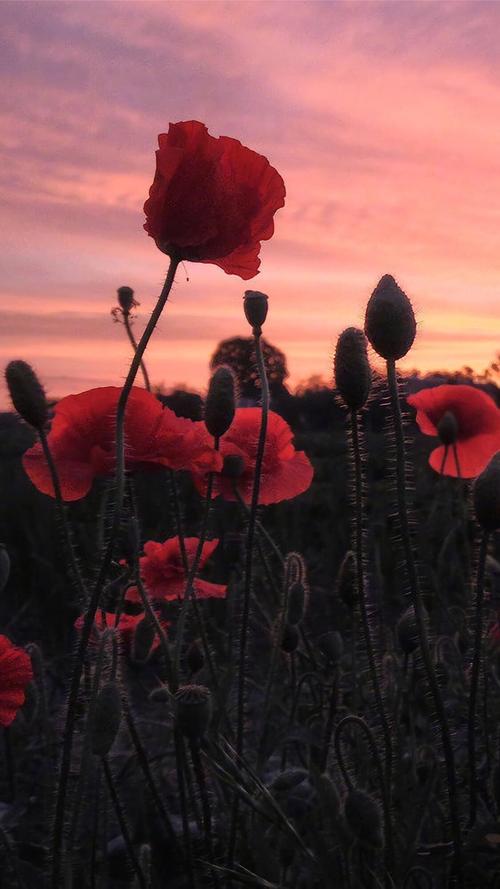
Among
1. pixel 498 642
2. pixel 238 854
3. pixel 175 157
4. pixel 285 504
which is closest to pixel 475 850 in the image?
pixel 238 854

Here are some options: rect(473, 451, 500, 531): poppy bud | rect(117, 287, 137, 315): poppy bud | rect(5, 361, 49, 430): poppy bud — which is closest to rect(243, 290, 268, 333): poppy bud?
rect(117, 287, 137, 315): poppy bud

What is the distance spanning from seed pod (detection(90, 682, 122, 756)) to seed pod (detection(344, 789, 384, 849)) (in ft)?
1.22

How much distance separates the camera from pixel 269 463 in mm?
2076

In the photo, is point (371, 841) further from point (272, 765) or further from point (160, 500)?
point (160, 500)

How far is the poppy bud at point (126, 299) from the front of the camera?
1.91 m

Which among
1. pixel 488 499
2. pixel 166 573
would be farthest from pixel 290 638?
pixel 488 499

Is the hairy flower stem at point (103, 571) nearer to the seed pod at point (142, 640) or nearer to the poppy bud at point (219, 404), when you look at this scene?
the poppy bud at point (219, 404)

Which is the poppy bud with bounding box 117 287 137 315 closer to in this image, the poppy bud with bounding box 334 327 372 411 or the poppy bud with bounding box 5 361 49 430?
the poppy bud with bounding box 5 361 49 430

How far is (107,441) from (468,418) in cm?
154

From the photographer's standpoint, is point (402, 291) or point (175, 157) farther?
point (175, 157)

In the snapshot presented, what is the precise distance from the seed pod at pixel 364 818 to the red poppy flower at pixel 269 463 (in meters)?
0.76

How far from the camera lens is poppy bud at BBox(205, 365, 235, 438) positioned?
1.56 m

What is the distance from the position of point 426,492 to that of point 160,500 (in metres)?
2.20

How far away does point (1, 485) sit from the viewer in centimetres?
711
